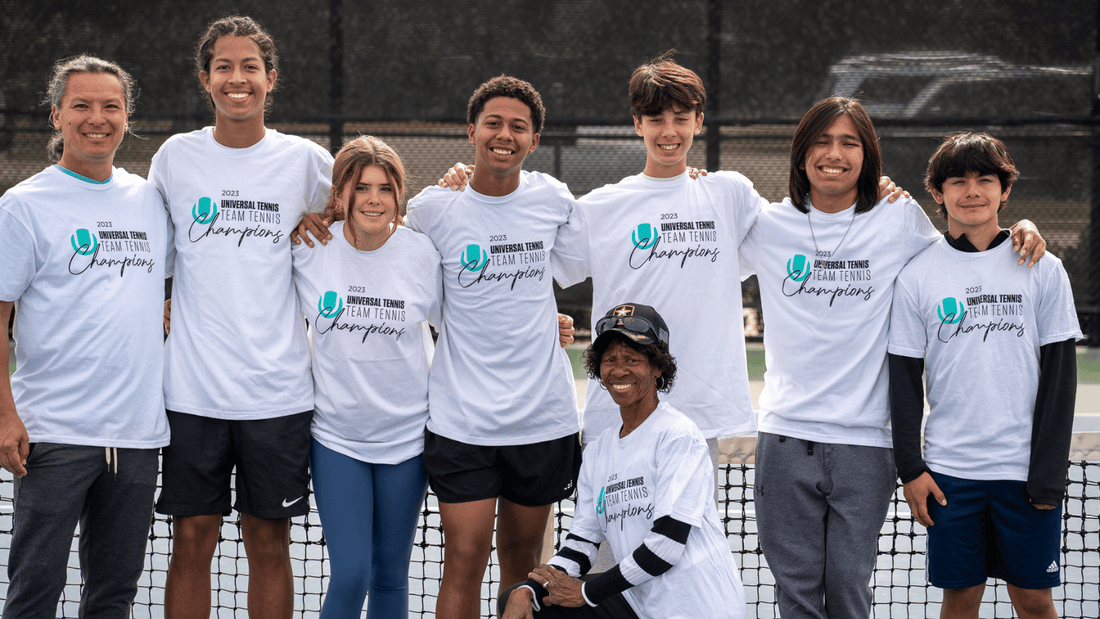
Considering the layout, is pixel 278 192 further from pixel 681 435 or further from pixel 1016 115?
pixel 1016 115

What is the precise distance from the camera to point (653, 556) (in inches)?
102

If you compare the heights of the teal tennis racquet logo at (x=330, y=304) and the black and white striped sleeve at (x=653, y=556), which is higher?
the teal tennis racquet logo at (x=330, y=304)

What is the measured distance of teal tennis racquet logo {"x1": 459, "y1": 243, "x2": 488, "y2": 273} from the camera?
3033mm

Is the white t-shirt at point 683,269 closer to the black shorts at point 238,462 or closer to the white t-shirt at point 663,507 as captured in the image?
the white t-shirt at point 663,507

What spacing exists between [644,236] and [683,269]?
16cm

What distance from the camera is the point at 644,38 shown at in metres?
6.75

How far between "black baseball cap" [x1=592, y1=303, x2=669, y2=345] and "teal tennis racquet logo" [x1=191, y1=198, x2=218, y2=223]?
116 centimetres

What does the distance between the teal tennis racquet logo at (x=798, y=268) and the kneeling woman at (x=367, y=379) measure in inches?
42.2

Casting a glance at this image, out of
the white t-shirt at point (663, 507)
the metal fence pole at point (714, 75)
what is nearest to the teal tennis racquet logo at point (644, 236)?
the white t-shirt at point (663, 507)

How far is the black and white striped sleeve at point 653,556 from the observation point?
8.46 ft

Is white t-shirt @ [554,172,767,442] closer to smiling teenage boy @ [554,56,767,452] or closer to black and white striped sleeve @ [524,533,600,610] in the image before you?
smiling teenage boy @ [554,56,767,452]

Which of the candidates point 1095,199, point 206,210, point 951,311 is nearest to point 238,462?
point 206,210

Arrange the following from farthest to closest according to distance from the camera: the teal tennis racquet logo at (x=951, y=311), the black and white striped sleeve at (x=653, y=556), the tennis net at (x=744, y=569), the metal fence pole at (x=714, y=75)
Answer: the metal fence pole at (x=714, y=75)
the tennis net at (x=744, y=569)
the teal tennis racquet logo at (x=951, y=311)
the black and white striped sleeve at (x=653, y=556)

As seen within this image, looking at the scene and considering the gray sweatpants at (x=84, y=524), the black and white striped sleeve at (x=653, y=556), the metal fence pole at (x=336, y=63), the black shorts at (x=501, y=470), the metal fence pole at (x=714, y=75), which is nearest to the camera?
the black and white striped sleeve at (x=653, y=556)
